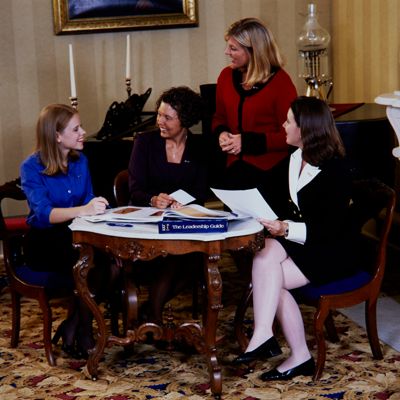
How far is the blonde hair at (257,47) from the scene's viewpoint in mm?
4316

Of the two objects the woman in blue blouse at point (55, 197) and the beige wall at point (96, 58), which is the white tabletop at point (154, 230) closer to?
the woman in blue blouse at point (55, 197)

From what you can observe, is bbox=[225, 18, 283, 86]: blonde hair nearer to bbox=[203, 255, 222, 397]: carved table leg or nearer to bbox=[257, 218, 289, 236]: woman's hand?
bbox=[257, 218, 289, 236]: woman's hand

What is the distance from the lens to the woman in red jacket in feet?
14.2

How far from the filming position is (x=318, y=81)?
5.35 m

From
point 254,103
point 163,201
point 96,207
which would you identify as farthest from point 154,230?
point 254,103

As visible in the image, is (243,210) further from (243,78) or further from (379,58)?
(379,58)

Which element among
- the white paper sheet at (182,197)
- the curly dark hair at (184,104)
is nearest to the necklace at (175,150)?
the curly dark hair at (184,104)

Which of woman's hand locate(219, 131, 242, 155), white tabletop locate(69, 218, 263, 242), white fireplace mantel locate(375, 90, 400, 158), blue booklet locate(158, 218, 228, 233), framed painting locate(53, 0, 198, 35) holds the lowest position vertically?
white tabletop locate(69, 218, 263, 242)

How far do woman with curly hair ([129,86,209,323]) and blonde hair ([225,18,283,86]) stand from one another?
33 cm

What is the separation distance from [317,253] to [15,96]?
12.7 feet

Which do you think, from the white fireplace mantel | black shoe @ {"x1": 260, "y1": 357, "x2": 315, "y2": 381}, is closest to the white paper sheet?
black shoe @ {"x1": 260, "y1": 357, "x2": 315, "y2": 381}

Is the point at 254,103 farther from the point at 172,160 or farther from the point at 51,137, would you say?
the point at 51,137

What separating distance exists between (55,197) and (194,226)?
3.16 ft

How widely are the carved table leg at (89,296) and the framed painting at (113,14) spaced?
11.4 feet
